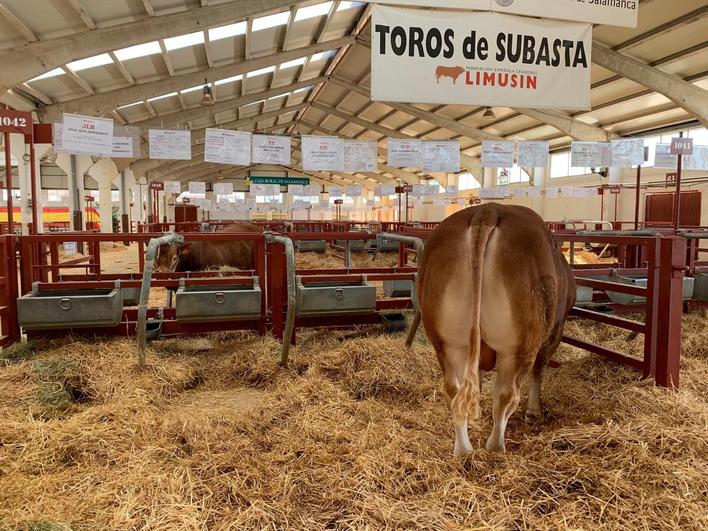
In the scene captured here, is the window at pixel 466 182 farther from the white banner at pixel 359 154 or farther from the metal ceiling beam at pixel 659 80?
the white banner at pixel 359 154

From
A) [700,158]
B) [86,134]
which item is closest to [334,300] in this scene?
[86,134]

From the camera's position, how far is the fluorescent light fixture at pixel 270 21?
11.0 m

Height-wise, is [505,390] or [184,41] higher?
[184,41]

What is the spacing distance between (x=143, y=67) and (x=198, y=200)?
24946mm

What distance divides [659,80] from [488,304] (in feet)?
43.2

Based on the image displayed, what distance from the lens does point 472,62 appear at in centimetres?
390

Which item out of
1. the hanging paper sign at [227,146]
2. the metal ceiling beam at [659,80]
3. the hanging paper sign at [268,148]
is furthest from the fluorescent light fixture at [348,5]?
the metal ceiling beam at [659,80]

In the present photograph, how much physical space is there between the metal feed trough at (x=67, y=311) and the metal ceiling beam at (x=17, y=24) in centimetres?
642

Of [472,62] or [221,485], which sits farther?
[472,62]

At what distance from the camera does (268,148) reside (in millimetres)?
8305

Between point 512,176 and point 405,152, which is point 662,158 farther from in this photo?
point 512,176

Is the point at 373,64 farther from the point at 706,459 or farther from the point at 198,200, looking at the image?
the point at 198,200

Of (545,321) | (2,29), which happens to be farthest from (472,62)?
(2,29)

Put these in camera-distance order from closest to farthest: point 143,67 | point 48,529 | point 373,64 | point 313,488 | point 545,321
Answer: point 48,529
point 313,488
point 545,321
point 373,64
point 143,67
